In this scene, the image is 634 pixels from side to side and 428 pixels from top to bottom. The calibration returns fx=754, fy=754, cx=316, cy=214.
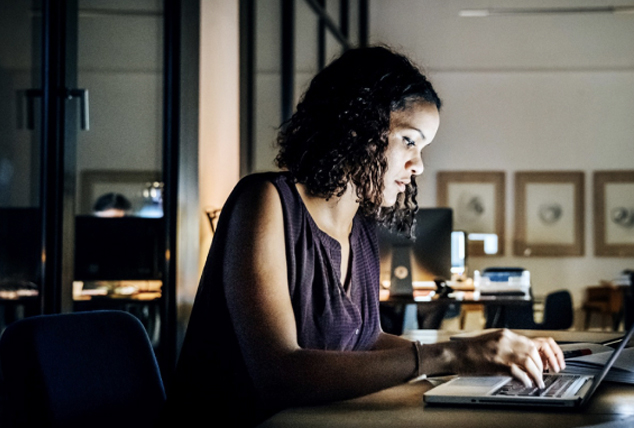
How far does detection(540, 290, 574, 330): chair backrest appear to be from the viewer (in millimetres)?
5102

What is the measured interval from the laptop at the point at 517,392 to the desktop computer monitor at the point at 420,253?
2960 mm

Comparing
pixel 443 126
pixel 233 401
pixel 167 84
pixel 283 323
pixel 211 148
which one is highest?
pixel 443 126

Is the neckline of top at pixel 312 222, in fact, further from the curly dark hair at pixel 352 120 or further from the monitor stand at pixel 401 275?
the monitor stand at pixel 401 275

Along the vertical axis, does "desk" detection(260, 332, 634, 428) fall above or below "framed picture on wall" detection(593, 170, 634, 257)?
below

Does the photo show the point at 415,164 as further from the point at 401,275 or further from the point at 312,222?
the point at 401,275

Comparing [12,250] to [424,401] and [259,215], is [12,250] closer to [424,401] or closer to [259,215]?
[259,215]

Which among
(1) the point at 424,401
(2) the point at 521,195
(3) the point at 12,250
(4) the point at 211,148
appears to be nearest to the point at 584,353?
(1) the point at 424,401

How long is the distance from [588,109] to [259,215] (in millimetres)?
7470

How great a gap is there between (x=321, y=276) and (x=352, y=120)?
1.05ft

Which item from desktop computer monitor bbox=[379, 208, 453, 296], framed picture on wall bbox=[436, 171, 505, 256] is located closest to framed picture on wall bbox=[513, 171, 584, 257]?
framed picture on wall bbox=[436, 171, 505, 256]

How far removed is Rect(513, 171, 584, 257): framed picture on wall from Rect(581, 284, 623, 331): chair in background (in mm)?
454

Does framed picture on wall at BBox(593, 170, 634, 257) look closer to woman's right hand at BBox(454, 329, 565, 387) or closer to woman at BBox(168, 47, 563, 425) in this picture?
woman at BBox(168, 47, 563, 425)

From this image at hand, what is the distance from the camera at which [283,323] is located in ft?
4.17

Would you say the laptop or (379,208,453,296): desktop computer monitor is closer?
the laptop
